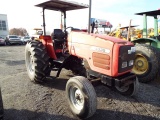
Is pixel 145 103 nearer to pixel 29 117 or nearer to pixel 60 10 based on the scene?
pixel 29 117

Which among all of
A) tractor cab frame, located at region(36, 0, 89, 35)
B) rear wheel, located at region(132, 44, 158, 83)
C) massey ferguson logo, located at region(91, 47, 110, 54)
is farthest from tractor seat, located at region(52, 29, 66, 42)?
rear wheel, located at region(132, 44, 158, 83)

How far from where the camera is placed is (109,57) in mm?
3289

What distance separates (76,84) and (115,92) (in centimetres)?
159

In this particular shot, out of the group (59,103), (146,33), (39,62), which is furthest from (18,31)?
(59,103)

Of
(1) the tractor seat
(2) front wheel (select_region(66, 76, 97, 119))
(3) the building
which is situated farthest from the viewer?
(3) the building

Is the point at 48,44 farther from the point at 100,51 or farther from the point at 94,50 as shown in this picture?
the point at 100,51

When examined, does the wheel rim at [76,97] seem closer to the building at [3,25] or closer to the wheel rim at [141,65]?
the wheel rim at [141,65]

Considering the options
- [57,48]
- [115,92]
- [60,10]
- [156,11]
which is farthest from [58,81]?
[156,11]

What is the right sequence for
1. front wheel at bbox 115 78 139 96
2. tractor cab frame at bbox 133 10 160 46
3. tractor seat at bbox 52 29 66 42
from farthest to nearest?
tractor cab frame at bbox 133 10 160 46 < tractor seat at bbox 52 29 66 42 < front wheel at bbox 115 78 139 96

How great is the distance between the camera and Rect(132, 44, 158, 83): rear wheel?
499cm

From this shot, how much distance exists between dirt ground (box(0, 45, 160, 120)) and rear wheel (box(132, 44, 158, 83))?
0.28m

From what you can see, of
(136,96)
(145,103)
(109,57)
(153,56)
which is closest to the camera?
(109,57)

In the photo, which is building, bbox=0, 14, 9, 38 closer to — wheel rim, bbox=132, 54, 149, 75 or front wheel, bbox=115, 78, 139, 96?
wheel rim, bbox=132, 54, 149, 75

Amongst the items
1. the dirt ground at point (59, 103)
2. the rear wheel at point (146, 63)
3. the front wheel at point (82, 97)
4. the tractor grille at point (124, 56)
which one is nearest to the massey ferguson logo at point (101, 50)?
the tractor grille at point (124, 56)
